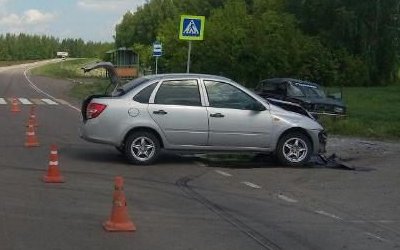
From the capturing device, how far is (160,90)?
12648 millimetres

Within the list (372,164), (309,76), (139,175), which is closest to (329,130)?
(372,164)

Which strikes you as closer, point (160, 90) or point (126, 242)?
point (126, 242)

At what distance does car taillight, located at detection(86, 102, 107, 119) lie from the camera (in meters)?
12.4

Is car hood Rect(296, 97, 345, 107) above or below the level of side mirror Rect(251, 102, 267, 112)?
below

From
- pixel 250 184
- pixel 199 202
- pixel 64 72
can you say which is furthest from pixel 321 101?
pixel 64 72

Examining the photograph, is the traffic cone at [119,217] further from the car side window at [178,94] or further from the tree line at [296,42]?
the tree line at [296,42]

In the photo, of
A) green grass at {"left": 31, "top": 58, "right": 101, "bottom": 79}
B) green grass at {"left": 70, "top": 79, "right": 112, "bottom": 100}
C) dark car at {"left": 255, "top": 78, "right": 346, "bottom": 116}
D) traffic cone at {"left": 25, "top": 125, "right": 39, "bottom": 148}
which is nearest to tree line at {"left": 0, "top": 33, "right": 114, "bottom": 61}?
green grass at {"left": 31, "top": 58, "right": 101, "bottom": 79}

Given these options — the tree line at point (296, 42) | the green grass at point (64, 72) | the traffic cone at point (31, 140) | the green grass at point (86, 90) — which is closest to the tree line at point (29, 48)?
the green grass at point (64, 72)

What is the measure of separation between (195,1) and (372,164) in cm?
6685

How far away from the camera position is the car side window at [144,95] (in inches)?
494

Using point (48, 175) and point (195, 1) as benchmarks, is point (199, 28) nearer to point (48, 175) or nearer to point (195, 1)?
point (48, 175)

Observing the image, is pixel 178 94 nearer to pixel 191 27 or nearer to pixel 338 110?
pixel 191 27

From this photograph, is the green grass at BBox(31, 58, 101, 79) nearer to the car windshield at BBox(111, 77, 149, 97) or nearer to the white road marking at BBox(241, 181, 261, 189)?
the car windshield at BBox(111, 77, 149, 97)

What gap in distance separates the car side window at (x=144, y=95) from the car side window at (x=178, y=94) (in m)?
0.14
